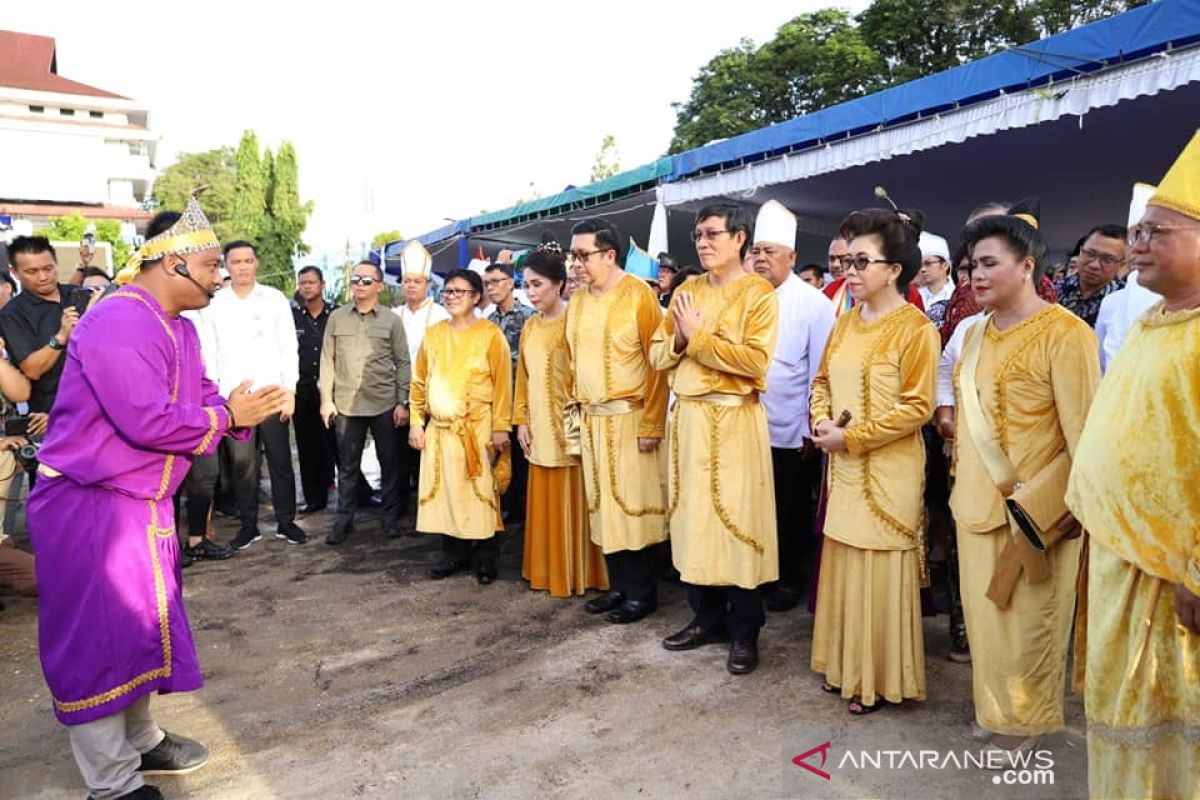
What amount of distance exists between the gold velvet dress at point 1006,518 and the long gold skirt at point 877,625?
26 cm

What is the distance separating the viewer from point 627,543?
4.05 metres

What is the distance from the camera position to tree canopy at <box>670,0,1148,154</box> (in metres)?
22.8

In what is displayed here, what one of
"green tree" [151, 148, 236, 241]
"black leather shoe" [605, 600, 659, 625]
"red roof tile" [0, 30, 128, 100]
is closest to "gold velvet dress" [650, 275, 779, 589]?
"black leather shoe" [605, 600, 659, 625]

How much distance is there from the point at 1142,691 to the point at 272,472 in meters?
5.51

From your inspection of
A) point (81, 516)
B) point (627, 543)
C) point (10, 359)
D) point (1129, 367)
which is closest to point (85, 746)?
point (81, 516)

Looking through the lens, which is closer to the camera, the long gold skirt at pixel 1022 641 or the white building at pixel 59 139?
the long gold skirt at pixel 1022 641

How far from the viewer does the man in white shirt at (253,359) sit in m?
5.51

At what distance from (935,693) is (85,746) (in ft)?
10.1

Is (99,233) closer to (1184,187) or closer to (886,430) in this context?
(886,430)

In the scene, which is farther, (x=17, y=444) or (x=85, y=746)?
(x=17, y=444)

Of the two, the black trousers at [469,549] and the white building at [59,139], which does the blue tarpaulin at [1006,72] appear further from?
the white building at [59,139]

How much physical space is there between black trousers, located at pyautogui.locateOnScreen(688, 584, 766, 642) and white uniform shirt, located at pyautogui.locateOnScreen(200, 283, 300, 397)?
3.37 meters

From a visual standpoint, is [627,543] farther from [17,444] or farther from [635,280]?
[17,444]

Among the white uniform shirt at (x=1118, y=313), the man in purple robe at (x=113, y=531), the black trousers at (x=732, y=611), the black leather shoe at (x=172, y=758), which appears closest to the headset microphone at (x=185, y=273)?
the man in purple robe at (x=113, y=531)
